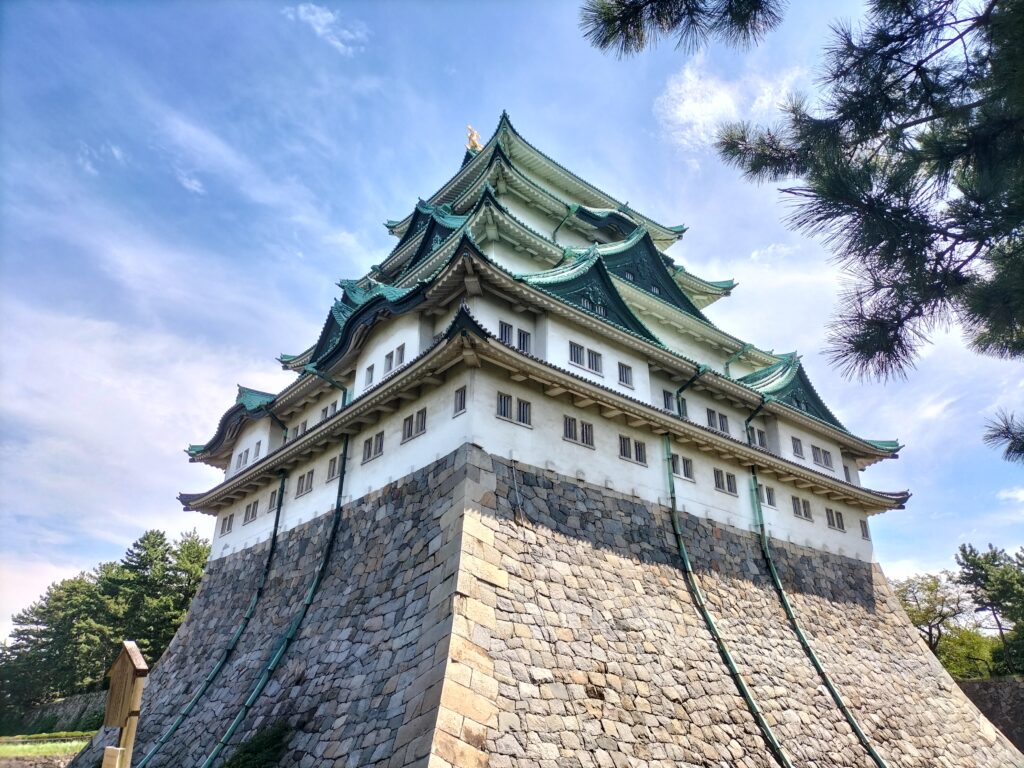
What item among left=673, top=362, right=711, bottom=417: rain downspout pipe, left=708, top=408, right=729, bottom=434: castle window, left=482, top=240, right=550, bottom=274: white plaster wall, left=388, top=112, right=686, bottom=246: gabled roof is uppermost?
left=388, top=112, right=686, bottom=246: gabled roof

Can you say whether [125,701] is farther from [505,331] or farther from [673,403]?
[673,403]

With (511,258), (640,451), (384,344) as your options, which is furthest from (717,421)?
(384,344)

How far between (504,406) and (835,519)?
15097 millimetres

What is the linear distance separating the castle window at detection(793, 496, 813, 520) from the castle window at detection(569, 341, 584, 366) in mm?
9822

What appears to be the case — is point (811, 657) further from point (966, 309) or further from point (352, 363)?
point (352, 363)

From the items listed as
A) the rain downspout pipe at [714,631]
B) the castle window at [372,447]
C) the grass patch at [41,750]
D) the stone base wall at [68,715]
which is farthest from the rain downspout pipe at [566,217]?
the stone base wall at [68,715]

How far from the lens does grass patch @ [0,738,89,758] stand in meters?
24.1

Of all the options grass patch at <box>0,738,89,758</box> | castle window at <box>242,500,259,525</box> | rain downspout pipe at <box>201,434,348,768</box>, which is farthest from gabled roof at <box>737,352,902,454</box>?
grass patch at <box>0,738,89,758</box>

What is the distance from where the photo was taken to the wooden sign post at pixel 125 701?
6.43 metres

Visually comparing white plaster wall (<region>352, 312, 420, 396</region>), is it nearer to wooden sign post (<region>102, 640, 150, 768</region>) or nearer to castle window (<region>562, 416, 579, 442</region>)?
castle window (<region>562, 416, 579, 442</region>)

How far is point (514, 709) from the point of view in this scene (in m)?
12.1

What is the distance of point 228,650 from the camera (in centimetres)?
1936

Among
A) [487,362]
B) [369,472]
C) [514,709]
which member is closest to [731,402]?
[487,362]

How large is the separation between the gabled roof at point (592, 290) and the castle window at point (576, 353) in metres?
1.05
